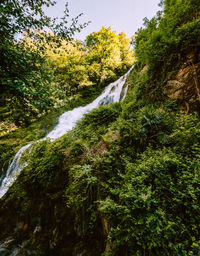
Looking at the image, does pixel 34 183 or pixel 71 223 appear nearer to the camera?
pixel 71 223

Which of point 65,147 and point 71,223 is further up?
point 65,147

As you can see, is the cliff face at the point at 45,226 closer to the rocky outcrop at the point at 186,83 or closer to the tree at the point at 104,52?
the rocky outcrop at the point at 186,83

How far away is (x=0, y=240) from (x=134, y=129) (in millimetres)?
5985

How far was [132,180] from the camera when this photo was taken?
2.16 m

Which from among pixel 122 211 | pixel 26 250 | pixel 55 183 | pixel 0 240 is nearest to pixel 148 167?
pixel 122 211

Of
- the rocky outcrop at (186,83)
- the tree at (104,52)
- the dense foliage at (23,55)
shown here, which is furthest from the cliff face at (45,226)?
the tree at (104,52)

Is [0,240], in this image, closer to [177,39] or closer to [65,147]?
[65,147]

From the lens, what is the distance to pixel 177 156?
93.3 inches

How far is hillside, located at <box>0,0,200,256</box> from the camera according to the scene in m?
1.73

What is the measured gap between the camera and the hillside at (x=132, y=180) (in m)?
1.73

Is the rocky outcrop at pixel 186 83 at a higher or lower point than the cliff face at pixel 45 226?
higher

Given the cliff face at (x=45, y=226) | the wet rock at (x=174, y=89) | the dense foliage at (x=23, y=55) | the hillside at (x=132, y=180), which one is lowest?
the cliff face at (x=45, y=226)

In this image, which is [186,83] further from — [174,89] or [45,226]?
[45,226]

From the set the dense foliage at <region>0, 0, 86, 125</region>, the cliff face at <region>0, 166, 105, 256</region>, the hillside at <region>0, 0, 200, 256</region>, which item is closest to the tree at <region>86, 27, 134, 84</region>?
the hillside at <region>0, 0, 200, 256</region>
